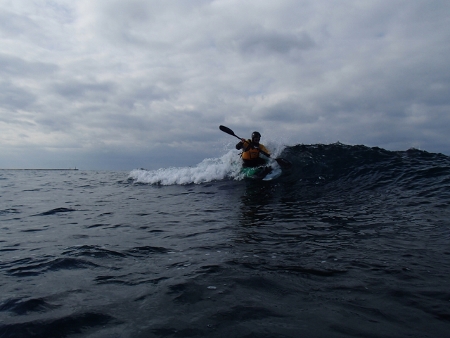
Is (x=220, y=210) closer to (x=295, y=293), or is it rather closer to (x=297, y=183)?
(x=297, y=183)

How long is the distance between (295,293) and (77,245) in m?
3.72

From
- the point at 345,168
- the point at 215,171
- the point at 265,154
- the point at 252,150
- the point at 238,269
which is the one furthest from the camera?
the point at 215,171

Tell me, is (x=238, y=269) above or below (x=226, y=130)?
below

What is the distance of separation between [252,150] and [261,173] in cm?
106

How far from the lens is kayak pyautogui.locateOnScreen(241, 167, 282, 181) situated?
492 inches

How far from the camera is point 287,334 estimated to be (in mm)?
2279

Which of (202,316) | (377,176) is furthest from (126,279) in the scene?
(377,176)

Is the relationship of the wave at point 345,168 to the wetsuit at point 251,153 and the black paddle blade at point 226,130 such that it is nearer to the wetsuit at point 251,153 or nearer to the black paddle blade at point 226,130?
the wetsuit at point 251,153

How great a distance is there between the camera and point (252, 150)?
12641mm

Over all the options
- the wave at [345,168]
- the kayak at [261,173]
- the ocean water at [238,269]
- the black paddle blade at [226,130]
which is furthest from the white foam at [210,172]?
the ocean water at [238,269]

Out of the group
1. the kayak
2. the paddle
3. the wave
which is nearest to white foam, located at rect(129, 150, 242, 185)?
the wave

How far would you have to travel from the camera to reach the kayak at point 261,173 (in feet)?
41.0

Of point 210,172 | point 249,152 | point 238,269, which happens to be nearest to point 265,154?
point 249,152

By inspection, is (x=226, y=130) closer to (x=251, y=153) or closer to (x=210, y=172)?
(x=251, y=153)
